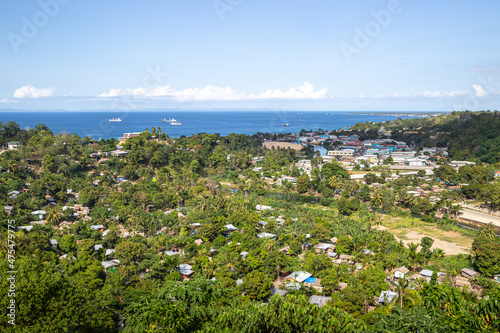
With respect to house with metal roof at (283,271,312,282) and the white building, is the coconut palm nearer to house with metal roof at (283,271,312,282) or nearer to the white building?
house with metal roof at (283,271,312,282)

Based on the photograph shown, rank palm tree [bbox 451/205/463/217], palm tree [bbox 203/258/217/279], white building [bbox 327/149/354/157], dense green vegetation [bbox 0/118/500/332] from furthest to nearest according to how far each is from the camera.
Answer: white building [bbox 327/149/354/157], palm tree [bbox 451/205/463/217], palm tree [bbox 203/258/217/279], dense green vegetation [bbox 0/118/500/332]

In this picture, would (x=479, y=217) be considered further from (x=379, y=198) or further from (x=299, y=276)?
(x=299, y=276)

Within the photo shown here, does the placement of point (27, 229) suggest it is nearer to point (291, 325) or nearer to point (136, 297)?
point (136, 297)

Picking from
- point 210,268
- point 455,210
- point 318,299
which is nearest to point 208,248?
point 210,268

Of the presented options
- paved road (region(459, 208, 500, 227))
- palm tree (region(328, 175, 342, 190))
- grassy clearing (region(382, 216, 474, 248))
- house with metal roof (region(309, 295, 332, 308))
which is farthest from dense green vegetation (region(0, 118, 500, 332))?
paved road (region(459, 208, 500, 227))

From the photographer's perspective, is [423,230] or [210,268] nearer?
[210,268]

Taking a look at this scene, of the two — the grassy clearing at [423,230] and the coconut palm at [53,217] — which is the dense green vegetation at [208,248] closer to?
the coconut palm at [53,217]

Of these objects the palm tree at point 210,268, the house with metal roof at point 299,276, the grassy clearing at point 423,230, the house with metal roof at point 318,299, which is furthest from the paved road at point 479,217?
the palm tree at point 210,268

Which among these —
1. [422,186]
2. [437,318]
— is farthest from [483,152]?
[437,318]

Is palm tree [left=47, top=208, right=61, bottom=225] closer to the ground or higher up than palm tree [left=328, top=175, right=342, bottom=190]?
closer to the ground
